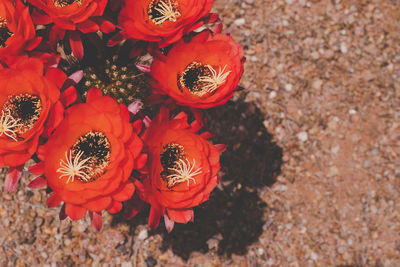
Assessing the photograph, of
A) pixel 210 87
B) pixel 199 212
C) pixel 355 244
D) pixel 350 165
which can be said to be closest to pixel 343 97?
pixel 350 165

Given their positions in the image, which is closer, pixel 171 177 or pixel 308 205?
pixel 171 177

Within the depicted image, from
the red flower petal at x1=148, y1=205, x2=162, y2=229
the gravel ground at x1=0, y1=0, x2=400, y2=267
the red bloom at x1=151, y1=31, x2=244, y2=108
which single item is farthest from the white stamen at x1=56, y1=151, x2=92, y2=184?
the gravel ground at x1=0, y1=0, x2=400, y2=267

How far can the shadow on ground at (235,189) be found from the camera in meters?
2.09

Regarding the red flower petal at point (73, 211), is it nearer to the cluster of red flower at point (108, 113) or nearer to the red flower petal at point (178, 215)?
the cluster of red flower at point (108, 113)

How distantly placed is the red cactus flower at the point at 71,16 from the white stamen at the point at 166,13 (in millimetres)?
198

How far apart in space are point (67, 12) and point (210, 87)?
479mm

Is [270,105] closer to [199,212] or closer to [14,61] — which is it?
[199,212]

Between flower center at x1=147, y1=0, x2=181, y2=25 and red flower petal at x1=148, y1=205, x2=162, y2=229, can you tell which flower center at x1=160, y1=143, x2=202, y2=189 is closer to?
red flower petal at x1=148, y1=205, x2=162, y2=229

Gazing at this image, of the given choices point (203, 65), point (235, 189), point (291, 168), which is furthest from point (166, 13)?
point (291, 168)

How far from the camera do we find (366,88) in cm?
254

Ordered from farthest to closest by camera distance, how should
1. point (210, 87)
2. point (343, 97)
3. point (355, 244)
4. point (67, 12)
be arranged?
point (343, 97)
point (355, 244)
point (210, 87)
point (67, 12)

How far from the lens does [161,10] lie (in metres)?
1.33

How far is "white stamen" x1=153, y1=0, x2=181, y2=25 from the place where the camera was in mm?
1243

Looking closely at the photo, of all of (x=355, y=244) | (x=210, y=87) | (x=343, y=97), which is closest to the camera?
(x=210, y=87)
